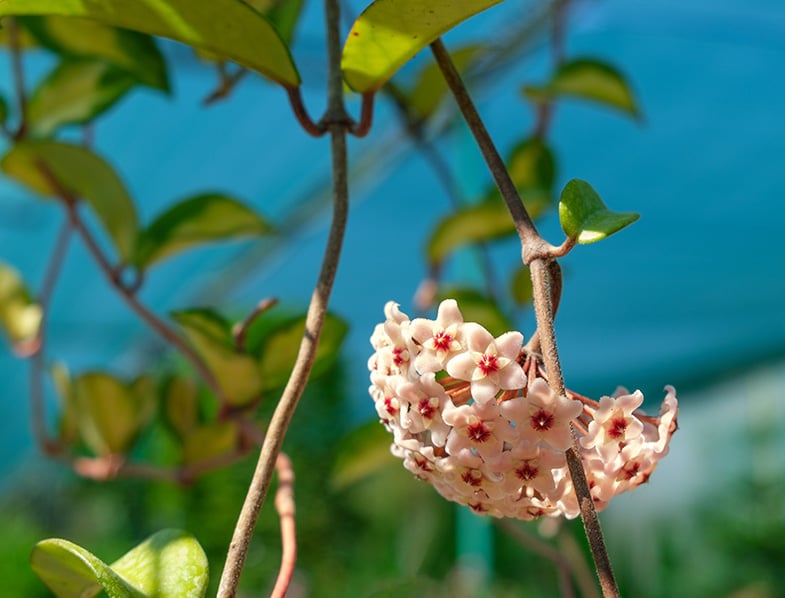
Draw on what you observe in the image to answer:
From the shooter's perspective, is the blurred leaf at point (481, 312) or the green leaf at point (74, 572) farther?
the blurred leaf at point (481, 312)

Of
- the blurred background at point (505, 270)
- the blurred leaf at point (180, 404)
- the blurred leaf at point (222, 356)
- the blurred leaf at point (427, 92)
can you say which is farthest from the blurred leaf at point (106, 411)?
the blurred background at point (505, 270)

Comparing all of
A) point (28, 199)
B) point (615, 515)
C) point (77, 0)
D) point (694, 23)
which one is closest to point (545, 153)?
point (77, 0)

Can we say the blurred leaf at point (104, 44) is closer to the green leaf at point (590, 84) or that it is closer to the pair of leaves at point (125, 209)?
the pair of leaves at point (125, 209)

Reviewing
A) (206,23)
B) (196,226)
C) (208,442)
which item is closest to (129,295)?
(196,226)

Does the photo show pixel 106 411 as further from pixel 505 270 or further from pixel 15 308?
pixel 505 270

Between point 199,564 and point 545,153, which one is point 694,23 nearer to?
point 545,153

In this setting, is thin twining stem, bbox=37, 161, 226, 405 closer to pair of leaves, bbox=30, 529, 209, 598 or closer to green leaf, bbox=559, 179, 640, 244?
pair of leaves, bbox=30, 529, 209, 598
